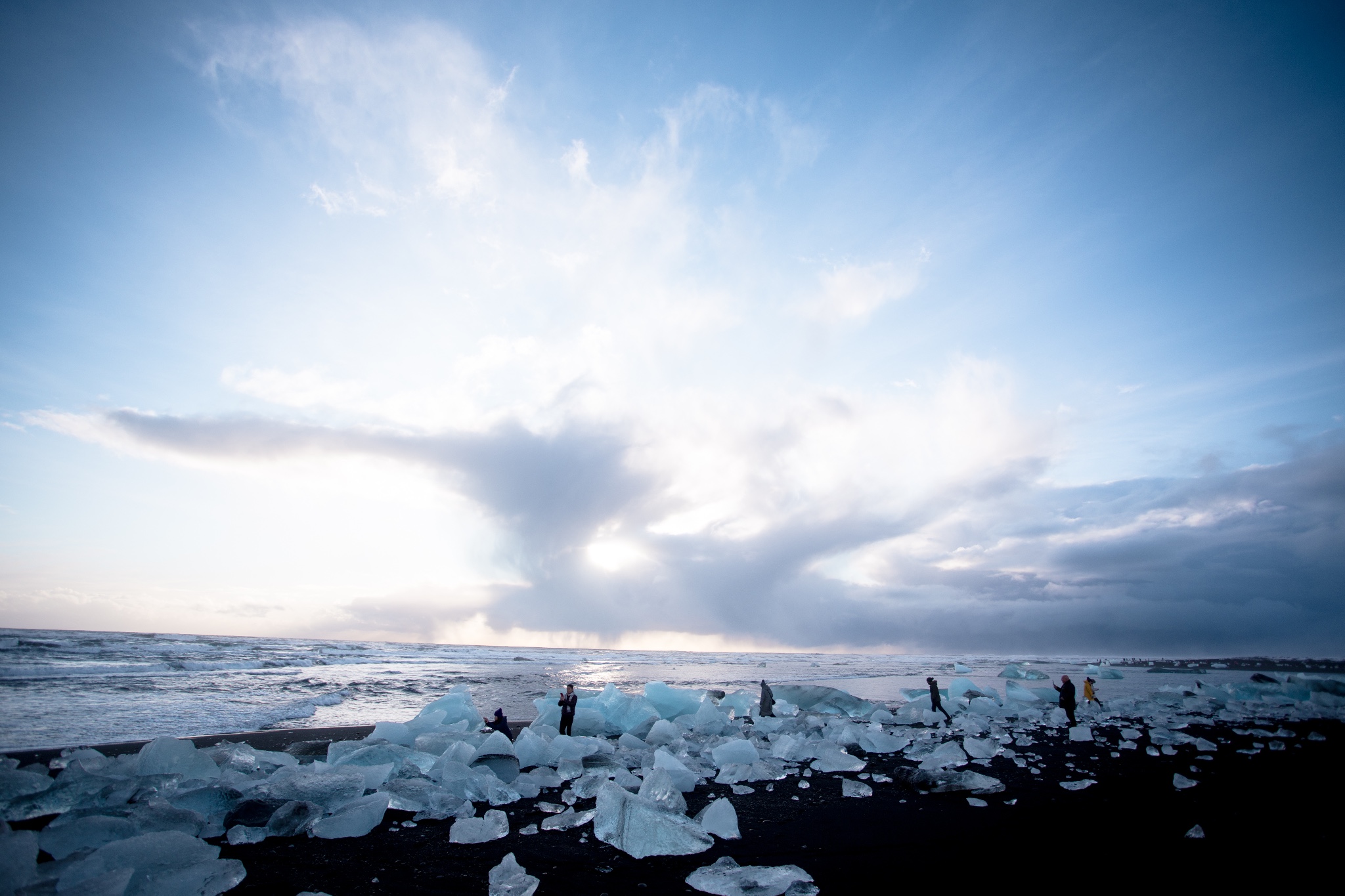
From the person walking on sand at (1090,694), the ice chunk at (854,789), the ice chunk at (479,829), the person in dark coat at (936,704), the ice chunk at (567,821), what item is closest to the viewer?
the ice chunk at (479,829)

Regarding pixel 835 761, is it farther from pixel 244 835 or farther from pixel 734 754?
pixel 244 835

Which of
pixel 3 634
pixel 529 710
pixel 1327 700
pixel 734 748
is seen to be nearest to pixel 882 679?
pixel 1327 700

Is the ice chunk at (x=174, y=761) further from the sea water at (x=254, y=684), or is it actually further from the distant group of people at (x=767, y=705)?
the sea water at (x=254, y=684)

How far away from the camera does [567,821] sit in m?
5.89

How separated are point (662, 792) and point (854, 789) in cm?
286

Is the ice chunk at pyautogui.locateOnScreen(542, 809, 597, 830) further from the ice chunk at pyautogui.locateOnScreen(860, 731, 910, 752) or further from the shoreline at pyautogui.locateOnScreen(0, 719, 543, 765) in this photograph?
the ice chunk at pyautogui.locateOnScreen(860, 731, 910, 752)

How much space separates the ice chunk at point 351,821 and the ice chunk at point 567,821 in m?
1.68

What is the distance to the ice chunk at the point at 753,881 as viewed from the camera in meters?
4.14

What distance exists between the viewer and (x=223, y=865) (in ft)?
14.3

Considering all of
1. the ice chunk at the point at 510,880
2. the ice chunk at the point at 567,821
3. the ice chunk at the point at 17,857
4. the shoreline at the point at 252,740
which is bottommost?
the shoreline at the point at 252,740

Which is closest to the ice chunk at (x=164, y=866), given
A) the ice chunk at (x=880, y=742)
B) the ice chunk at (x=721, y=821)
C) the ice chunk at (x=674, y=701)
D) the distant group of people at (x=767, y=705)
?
the ice chunk at (x=721, y=821)

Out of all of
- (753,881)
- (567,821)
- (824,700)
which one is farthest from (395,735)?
(824,700)

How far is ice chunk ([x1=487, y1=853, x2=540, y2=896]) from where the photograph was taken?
13.8 feet

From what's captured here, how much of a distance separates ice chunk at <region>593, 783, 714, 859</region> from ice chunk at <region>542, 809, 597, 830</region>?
311 millimetres
